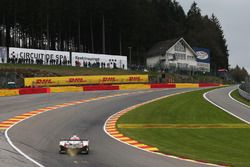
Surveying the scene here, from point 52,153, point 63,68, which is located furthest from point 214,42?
point 52,153

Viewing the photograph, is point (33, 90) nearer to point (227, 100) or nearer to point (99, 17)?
point (227, 100)

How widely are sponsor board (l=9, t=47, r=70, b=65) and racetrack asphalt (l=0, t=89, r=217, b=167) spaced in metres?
34.1

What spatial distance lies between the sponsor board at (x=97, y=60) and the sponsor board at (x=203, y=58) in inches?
1401

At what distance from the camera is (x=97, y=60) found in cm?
8306

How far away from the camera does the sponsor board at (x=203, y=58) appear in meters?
116

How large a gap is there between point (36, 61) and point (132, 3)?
49298 millimetres

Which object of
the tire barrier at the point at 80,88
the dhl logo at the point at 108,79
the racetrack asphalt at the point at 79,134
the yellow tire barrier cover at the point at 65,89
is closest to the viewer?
the racetrack asphalt at the point at 79,134

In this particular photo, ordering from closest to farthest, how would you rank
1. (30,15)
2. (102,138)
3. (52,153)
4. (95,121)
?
(52,153), (102,138), (95,121), (30,15)

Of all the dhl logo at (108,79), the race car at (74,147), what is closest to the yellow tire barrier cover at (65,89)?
the dhl logo at (108,79)

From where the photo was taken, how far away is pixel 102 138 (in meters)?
22.4

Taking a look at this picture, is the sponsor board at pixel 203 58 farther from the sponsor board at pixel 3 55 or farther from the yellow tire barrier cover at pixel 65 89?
the yellow tire barrier cover at pixel 65 89

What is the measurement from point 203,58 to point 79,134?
316 ft

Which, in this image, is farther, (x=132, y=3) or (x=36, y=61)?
(x=132, y=3)

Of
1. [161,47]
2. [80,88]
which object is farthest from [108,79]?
[161,47]
